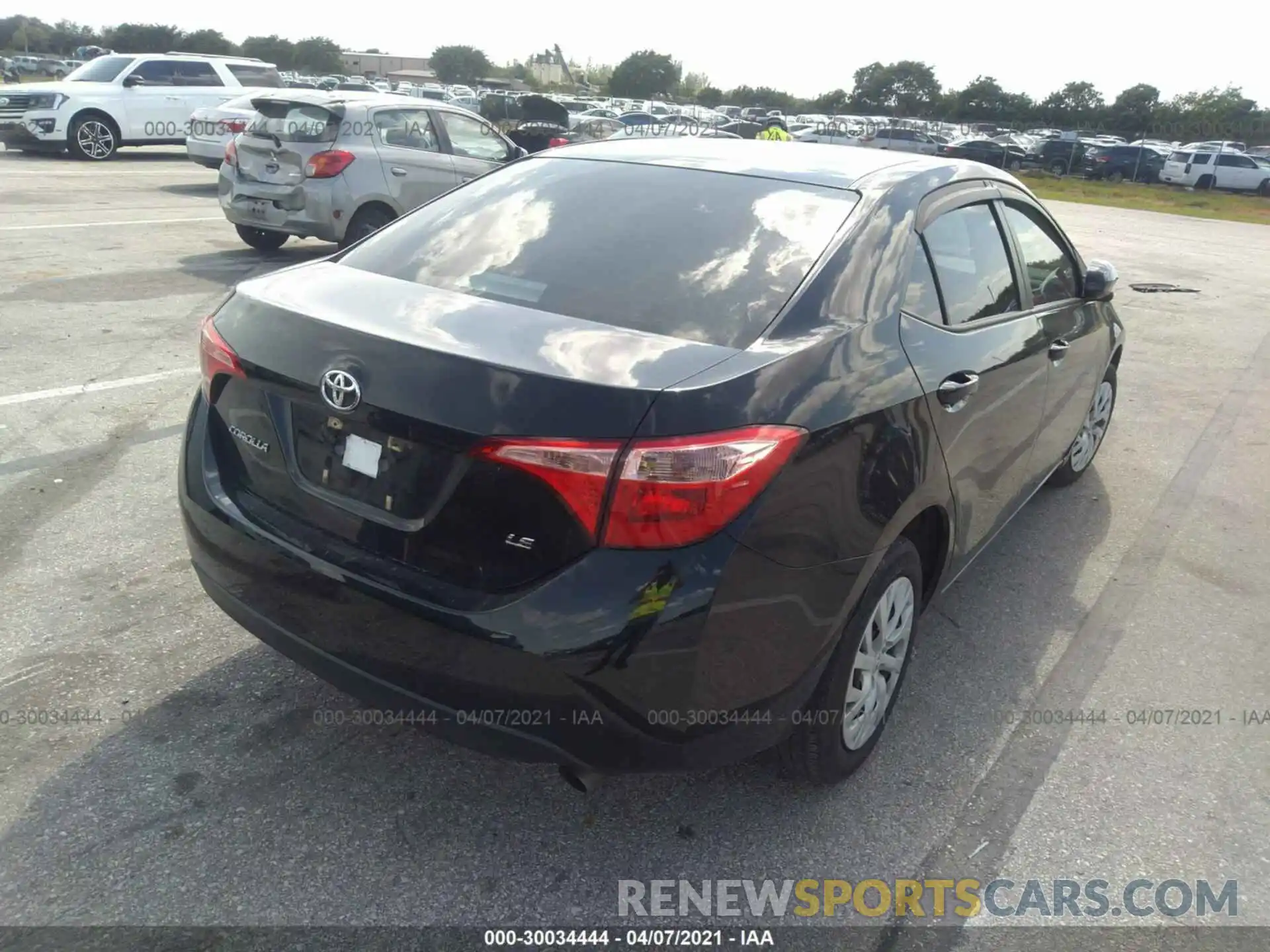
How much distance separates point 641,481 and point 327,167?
→ 827 centimetres

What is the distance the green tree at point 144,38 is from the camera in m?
66.6

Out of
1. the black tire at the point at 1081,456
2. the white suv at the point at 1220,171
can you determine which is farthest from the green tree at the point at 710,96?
the black tire at the point at 1081,456

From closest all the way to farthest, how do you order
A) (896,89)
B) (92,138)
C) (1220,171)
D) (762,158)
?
1. (762,158)
2. (92,138)
3. (1220,171)
4. (896,89)

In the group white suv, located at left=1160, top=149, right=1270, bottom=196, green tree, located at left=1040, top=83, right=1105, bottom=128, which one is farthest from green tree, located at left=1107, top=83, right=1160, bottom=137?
white suv, located at left=1160, top=149, right=1270, bottom=196

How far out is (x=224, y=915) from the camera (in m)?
2.29

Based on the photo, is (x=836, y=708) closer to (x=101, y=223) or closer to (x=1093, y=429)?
(x=1093, y=429)

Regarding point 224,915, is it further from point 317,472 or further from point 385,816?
point 317,472

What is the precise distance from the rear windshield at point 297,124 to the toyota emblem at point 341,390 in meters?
7.93

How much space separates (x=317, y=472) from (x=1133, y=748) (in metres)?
2.63

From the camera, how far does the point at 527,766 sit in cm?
289

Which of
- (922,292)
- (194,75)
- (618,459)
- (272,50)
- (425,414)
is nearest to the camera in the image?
(618,459)

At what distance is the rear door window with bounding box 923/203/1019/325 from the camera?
3176 mm

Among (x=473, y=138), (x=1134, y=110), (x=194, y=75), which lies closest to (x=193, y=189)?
(x=194, y=75)

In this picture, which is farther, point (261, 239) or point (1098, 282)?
point (261, 239)
